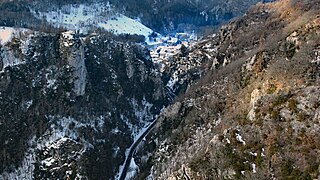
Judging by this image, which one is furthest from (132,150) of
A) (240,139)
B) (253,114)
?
(240,139)

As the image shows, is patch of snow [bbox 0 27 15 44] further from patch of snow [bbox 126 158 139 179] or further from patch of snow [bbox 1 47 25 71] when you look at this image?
patch of snow [bbox 126 158 139 179]

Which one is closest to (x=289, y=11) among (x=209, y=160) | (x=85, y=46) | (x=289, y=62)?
(x=289, y=62)

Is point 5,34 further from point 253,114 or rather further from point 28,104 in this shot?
point 253,114

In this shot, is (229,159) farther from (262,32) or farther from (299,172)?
(262,32)

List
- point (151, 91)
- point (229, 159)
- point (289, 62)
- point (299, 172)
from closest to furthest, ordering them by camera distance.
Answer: point (299, 172) → point (229, 159) → point (289, 62) → point (151, 91)

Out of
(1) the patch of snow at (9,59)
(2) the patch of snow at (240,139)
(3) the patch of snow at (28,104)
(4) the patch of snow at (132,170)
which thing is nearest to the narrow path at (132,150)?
(4) the patch of snow at (132,170)

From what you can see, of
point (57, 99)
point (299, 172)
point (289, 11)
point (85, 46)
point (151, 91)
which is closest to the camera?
point (299, 172)

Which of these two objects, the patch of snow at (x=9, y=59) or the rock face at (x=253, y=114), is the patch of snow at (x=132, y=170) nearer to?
the rock face at (x=253, y=114)
